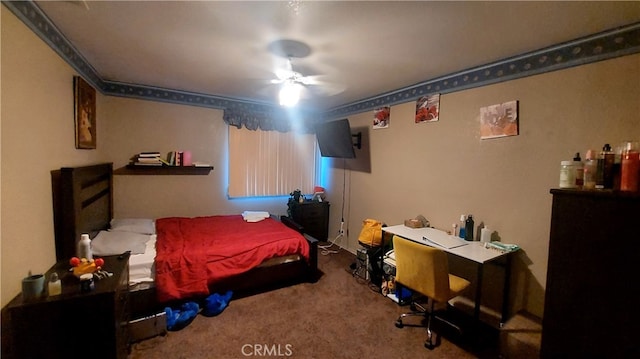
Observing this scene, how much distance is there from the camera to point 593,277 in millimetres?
1285

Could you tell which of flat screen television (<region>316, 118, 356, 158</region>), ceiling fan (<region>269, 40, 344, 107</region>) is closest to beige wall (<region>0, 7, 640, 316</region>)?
flat screen television (<region>316, 118, 356, 158</region>)

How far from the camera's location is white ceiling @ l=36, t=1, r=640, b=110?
1.50 m

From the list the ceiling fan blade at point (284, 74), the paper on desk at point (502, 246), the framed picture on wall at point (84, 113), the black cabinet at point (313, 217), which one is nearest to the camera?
the paper on desk at point (502, 246)

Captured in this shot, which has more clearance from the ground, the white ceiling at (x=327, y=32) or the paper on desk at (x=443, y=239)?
the white ceiling at (x=327, y=32)

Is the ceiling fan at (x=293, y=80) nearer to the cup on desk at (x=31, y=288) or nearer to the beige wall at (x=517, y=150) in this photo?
the beige wall at (x=517, y=150)

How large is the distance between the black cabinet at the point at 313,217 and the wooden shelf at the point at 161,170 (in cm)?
158

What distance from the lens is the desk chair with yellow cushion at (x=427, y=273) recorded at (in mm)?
1978

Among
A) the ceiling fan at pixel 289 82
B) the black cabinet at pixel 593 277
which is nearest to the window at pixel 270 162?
the ceiling fan at pixel 289 82

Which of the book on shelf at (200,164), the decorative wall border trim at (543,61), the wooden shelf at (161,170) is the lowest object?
the wooden shelf at (161,170)

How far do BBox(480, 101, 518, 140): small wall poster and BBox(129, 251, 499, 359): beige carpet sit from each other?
175 cm

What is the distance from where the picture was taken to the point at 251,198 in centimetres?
446

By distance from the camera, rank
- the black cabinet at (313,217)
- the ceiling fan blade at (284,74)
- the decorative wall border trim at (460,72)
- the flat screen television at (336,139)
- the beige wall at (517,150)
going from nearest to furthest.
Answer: the decorative wall border trim at (460,72) < the beige wall at (517,150) < the ceiling fan blade at (284,74) < the flat screen television at (336,139) < the black cabinet at (313,217)

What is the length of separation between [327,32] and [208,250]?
2239 mm

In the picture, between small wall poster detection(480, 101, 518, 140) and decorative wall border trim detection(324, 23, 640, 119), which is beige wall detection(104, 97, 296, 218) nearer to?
decorative wall border trim detection(324, 23, 640, 119)
